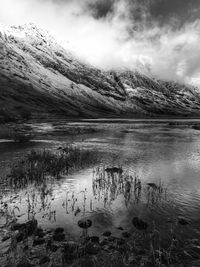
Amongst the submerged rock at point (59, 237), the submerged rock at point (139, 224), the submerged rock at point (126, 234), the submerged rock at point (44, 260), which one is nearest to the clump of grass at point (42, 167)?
the submerged rock at point (59, 237)

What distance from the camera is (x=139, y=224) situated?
2125 centimetres

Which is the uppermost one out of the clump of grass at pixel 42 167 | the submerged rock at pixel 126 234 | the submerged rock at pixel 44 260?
the clump of grass at pixel 42 167

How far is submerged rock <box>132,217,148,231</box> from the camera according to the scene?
21.0 metres

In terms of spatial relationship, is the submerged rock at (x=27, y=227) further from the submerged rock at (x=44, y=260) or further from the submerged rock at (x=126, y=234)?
the submerged rock at (x=126, y=234)

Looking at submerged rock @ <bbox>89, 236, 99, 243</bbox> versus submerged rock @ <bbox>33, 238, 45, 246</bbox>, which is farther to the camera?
submerged rock @ <bbox>89, 236, 99, 243</bbox>

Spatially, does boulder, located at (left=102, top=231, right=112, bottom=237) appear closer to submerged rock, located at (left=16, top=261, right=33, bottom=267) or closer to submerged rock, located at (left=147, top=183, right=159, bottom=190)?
submerged rock, located at (left=16, top=261, right=33, bottom=267)

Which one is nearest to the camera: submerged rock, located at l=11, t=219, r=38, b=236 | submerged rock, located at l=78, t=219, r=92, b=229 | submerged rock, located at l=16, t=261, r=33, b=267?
submerged rock, located at l=16, t=261, r=33, b=267

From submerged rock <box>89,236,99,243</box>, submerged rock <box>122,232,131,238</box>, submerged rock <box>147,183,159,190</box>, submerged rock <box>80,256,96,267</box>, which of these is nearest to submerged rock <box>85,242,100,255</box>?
submerged rock <box>89,236,99,243</box>

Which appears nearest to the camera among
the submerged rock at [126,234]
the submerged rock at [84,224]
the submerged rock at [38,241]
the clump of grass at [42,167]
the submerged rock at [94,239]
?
the submerged rock at [38,241]

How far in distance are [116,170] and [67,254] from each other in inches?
878

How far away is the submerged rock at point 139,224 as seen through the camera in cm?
2099

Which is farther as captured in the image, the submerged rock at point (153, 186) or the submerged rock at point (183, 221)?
the submerged rock at point (153, 186)

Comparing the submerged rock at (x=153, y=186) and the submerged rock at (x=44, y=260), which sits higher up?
the submerged rock at (x=153, y=186)

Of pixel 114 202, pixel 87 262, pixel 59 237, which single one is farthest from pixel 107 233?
pixel 114 202
